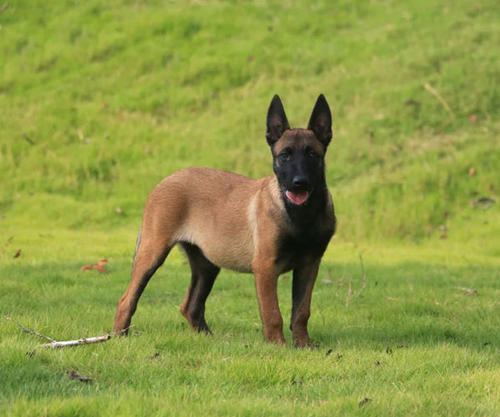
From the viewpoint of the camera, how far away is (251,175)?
17.1 meters

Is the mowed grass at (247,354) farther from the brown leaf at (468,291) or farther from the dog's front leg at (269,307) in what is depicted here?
the dog's front leg at (269,307)

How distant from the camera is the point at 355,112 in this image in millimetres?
18172

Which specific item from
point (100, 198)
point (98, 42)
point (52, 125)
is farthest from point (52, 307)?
point (98, 42)

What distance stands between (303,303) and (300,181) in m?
1.36

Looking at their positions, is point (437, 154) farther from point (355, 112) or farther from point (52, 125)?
point (52, 125)

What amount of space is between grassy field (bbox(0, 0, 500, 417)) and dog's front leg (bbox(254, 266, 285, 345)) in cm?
23

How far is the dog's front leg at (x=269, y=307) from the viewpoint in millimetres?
7125

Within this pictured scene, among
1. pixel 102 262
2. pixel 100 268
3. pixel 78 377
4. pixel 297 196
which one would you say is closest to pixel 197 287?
pixel 297 196

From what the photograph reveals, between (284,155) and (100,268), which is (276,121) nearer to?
(284,155)

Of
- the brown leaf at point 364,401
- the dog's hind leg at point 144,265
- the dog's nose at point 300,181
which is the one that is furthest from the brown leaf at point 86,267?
the brown leaf at point 364,401

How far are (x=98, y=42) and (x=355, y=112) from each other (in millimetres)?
8089

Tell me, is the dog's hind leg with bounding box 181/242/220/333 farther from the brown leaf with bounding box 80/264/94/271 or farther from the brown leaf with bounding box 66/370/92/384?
the brown leaf with bounding box 80/264/94/271

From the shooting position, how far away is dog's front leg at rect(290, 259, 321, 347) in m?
7.37

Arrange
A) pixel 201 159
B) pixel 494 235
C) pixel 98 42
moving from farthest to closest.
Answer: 1. pixel 98 42
2. pixel 201 159
3. pixel 494 235
